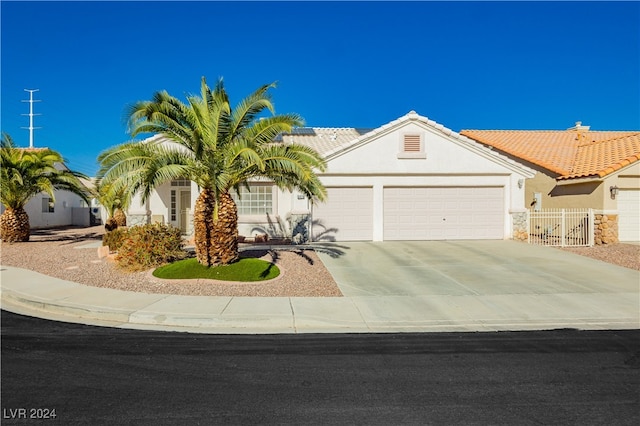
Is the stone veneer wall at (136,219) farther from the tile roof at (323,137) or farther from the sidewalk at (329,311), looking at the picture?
the sidewalk at (329,311)

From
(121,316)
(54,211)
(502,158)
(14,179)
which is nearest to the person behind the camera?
(121,316)

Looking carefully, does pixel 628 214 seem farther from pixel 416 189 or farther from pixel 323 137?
pixel 323 137

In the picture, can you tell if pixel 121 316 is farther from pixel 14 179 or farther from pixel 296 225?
pixel 14 179

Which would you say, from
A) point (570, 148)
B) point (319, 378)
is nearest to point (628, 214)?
point (570, 148)

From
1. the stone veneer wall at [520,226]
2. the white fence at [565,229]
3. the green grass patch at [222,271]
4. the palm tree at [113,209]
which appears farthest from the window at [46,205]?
the white fence at [565,229]

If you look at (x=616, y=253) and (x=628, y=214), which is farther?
(x=628, y=214)

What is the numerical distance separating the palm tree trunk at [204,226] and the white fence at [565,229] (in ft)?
45.3

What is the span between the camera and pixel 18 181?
16859mm

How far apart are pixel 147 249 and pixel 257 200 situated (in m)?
7.89

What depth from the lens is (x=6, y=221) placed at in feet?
57.7

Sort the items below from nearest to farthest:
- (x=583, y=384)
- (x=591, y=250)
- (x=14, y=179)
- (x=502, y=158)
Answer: (x=583, y=384), (x=591, y=250), (x=14, y=179), (x=502, y=158)

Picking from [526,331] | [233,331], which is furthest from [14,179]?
[526,331]

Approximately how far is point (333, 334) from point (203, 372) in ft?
7.93

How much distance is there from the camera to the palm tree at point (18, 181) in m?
17.0
